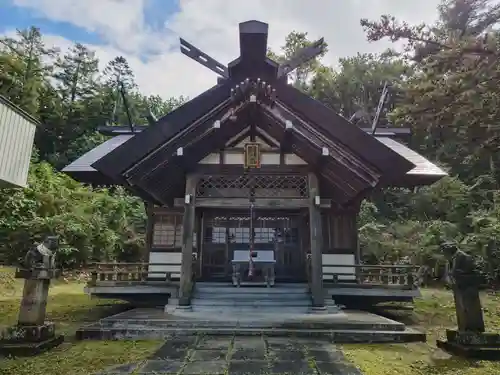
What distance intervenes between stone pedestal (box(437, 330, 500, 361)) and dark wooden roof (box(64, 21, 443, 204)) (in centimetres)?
297

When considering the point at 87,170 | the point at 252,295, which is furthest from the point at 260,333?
the point at 87,170

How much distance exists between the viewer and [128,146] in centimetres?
726

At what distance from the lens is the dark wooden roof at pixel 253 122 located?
715cm

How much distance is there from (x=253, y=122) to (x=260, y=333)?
461 cm

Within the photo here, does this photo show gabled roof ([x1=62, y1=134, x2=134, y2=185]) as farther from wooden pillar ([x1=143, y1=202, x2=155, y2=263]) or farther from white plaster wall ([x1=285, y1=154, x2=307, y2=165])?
white plaster wall ([x1=285, y1=154, x2=307, y2=165])

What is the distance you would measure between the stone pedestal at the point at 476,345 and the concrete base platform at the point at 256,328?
0.76 metres

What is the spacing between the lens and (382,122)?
28.8 metres

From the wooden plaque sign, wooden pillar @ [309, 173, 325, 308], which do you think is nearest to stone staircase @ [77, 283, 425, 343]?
wooden pillar @ [309, 173, 325, 308]

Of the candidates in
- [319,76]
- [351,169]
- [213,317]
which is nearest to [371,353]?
[213,317]

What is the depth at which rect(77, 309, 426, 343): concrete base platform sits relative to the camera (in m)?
→ 5.83

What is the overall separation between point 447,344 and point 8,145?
8898 millimetres

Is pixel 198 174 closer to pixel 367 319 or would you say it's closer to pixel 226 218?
pixel 226 218

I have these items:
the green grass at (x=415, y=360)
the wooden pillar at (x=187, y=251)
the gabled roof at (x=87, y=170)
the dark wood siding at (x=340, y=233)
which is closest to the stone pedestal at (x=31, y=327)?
the wooden pillar at (x=187, y=251)

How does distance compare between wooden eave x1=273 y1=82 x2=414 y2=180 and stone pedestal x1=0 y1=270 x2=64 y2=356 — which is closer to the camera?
stone pedestal x1=0 y1=270 x2=64 y2=356
